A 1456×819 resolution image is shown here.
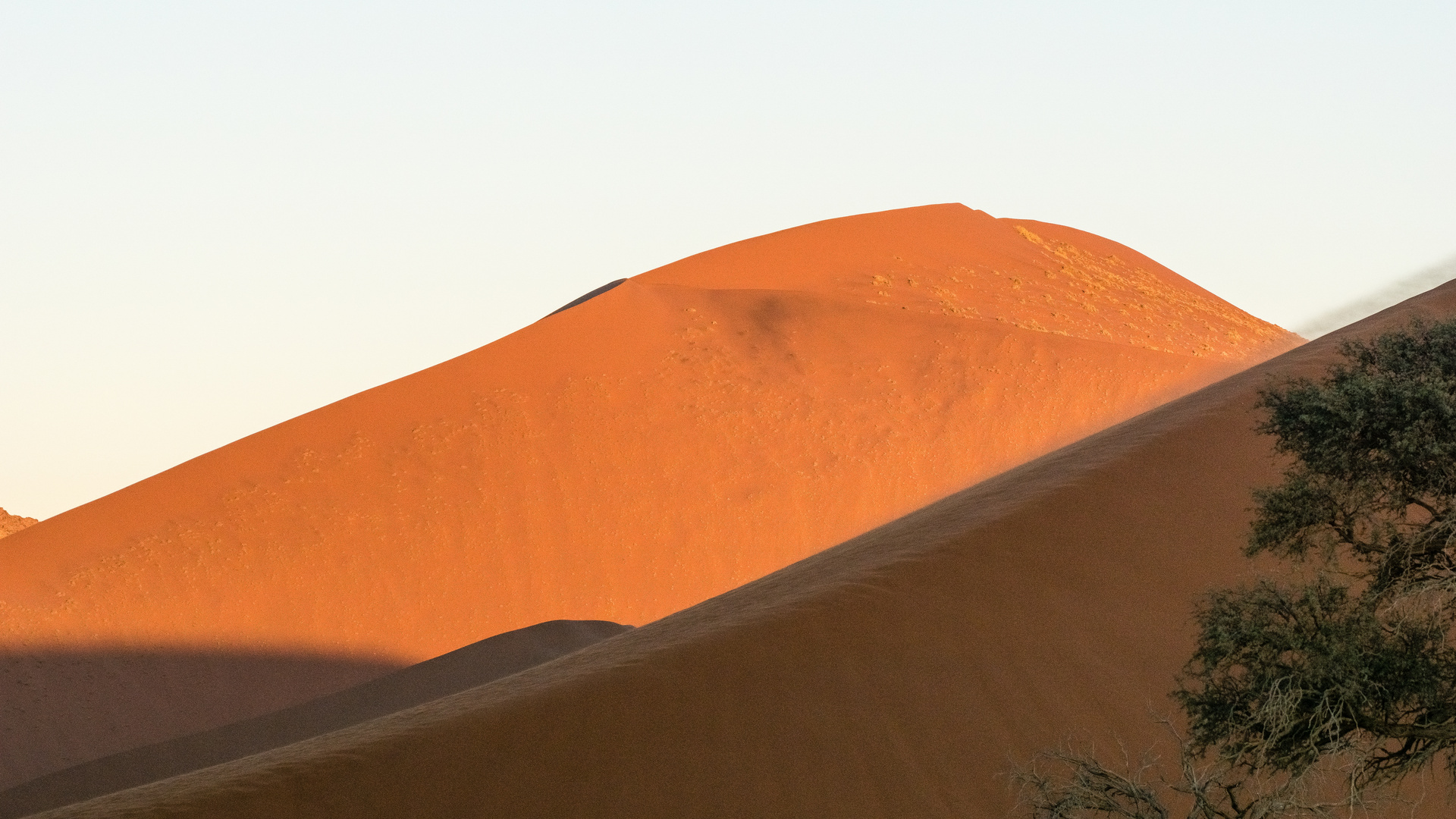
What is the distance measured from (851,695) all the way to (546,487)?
20441mm

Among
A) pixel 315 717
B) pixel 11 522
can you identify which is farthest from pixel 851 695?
pixel 11 522

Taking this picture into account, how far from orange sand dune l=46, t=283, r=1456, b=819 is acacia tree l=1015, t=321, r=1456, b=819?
4.47 metres

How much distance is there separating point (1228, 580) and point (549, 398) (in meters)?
23.3

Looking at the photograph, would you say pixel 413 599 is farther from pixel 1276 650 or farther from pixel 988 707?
pixel 1276 650

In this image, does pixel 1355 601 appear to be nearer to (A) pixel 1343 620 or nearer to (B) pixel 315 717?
(A) pixel 1343 620

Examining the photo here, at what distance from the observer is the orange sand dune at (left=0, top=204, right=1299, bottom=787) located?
3094cm

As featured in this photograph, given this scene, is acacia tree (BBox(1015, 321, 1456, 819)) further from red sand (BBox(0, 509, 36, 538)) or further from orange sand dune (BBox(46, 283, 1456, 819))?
red sand (BBox(0, 509, 36, 538))

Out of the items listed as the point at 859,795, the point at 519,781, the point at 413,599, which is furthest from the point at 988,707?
the point at 413,599

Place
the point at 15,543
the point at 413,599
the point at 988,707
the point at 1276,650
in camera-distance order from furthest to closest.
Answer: the point at 15,543
the point at 413,599
the point at 988,707
the point at 1276,650

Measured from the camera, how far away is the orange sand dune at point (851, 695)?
1424 centimetres

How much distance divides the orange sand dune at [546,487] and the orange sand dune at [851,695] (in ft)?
46.3

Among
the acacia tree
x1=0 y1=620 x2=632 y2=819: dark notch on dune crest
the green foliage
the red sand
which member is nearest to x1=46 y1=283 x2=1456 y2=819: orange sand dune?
the acacia tree

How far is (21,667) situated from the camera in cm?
2991

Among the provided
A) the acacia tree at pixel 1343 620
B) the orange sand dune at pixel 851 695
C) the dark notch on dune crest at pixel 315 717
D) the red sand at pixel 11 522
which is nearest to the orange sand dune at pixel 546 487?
the dark notch on dune crest at pixel 315 717
